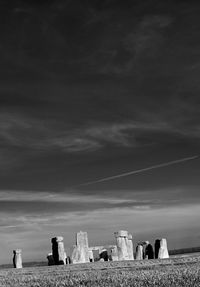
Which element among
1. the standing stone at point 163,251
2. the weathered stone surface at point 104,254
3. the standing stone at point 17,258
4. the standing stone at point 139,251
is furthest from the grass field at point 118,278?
the standing stone at point 17,258

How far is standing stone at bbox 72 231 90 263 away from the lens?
3897 centimetres

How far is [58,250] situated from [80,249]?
6.00 feet

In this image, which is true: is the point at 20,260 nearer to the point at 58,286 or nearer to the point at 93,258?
the point at 93,258

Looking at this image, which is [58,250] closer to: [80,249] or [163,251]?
[80,249]

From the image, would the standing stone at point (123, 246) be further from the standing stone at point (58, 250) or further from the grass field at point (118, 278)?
the grass field at point (118, 278)

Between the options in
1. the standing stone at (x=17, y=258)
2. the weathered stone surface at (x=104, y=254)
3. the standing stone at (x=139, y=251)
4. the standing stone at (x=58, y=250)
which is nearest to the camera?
the standing stone at (x=58, y=250)

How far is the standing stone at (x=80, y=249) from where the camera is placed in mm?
38969

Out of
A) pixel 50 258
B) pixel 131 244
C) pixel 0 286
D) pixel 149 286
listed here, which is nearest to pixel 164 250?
pixel 131 244

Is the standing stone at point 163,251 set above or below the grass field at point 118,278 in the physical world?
above

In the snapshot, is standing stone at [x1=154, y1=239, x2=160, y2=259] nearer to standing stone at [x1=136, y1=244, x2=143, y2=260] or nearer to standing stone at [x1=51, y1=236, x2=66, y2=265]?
standing stone at [x1=136, y1=244, x2=143, y2=260]

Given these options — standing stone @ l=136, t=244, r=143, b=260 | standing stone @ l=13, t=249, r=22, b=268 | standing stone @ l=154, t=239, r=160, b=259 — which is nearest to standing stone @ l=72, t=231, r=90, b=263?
standing stone @ l=154, t=239, r=160, b=259

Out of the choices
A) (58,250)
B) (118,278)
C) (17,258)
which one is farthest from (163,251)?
(118,278)

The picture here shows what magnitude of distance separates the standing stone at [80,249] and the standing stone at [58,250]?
1.15m

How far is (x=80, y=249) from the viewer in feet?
129
